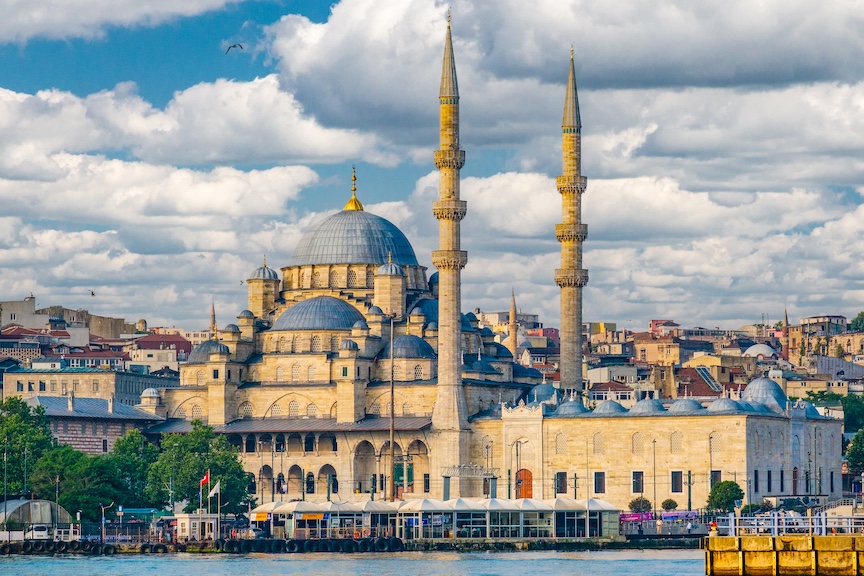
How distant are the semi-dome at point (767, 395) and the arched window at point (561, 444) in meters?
8.65

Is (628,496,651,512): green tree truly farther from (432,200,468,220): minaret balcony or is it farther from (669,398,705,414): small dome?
(432,200,468,220): minaret balcony

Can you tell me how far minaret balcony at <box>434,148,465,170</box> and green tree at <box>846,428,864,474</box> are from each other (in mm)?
28031

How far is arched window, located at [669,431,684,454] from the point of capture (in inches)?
3445

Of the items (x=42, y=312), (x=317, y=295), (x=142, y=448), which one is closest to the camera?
(x=142, y=448)

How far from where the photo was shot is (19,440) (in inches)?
3364

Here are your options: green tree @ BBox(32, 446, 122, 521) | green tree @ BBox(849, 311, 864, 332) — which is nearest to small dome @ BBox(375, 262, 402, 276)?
green tree @ BBox(32, 446, 122, 521)

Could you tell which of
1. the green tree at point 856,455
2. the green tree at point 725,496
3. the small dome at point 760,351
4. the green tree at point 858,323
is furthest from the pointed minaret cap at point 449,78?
the green tree at point 858,323

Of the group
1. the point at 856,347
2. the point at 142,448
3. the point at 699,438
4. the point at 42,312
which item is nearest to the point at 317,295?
the point at 142,448

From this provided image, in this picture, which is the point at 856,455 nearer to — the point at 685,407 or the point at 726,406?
the point at 685,407

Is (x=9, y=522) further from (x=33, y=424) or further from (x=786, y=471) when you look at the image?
(x=786, y=471)

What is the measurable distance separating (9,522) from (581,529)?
2069 centimetres

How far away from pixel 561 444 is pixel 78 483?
20968 millimetres

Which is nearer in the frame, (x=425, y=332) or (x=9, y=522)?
(x=9, y=522)

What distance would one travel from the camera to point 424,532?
252 ft
